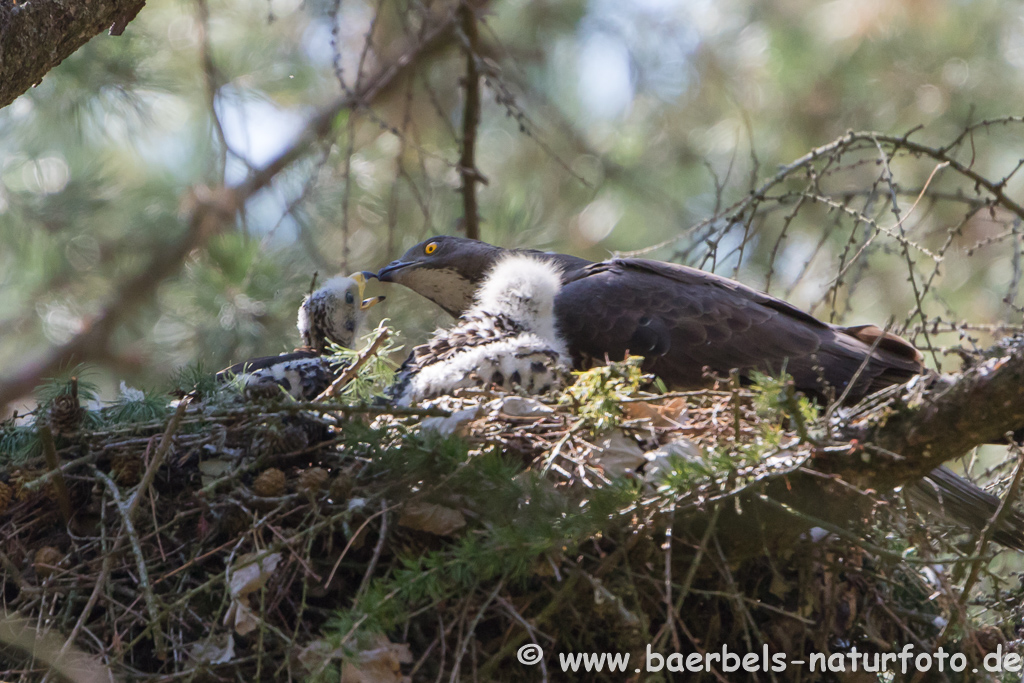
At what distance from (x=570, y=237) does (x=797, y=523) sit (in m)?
5.15

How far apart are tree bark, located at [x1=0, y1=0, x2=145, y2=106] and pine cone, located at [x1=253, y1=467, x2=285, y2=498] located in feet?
4.37

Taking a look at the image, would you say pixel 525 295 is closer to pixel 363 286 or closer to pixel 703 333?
pixel 703 333

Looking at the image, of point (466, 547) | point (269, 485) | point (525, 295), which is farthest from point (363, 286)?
point (466, 547)

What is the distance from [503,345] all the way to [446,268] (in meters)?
1.34

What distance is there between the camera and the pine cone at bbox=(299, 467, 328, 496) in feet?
9.37

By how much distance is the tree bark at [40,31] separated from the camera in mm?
2748

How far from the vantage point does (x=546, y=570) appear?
8.40 ft

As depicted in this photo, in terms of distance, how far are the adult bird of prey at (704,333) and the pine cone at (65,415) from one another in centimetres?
181

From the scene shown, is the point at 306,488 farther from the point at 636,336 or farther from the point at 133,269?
the point at 133,269

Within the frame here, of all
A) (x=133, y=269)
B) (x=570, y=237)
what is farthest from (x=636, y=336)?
(x=133, y=269)

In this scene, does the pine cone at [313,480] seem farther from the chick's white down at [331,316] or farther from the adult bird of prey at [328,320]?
the chick's white down at [331,316]

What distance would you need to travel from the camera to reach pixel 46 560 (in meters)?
2.84

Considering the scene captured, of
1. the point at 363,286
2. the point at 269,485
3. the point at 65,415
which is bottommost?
the point at 269,485
